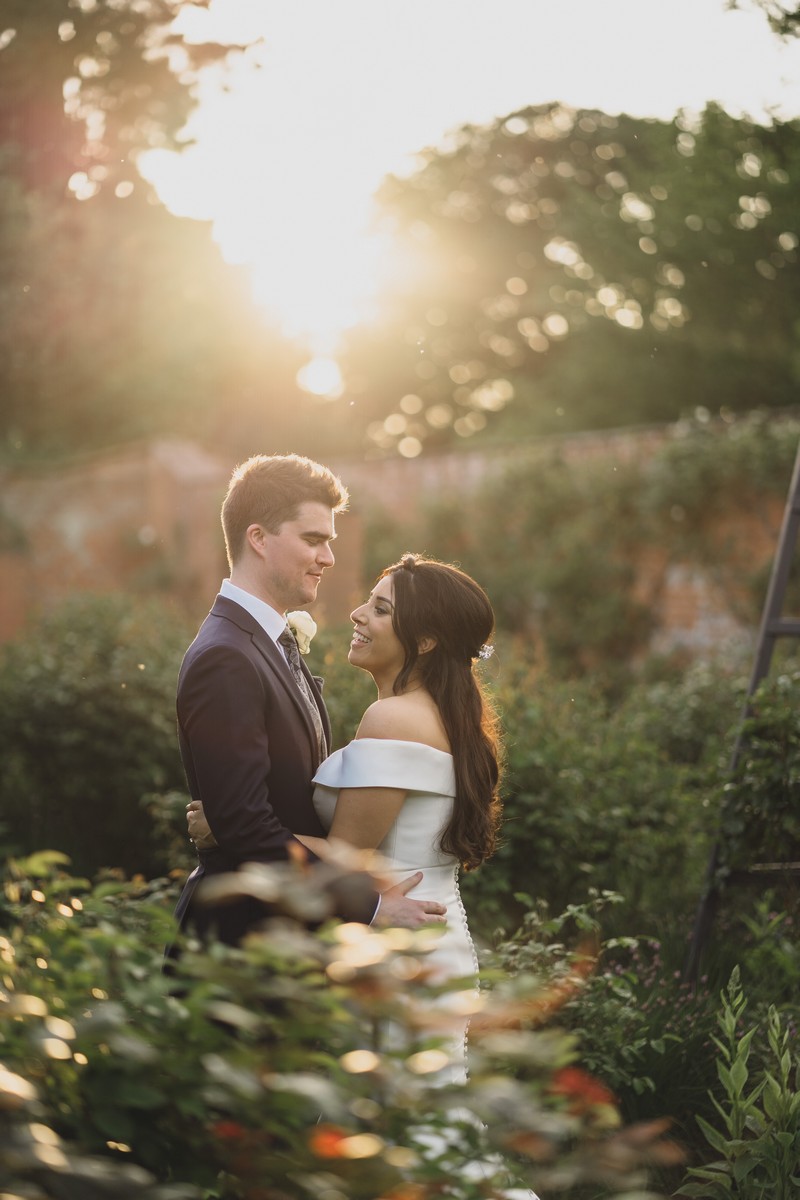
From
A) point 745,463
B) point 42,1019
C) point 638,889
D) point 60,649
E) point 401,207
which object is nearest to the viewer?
point 42,1019

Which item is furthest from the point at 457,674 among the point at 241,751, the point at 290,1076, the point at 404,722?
the point at 290,1076

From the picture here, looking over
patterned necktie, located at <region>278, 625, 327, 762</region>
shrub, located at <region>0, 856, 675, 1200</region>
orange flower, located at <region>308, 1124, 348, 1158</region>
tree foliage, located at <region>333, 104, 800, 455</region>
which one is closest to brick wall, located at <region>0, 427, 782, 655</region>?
tree foliage, located at <region>333, 104, 800, 455</region>

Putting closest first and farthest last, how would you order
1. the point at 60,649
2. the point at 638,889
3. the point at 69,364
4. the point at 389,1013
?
the point at 389,1013 < the point at 638,889 < the point at 60,649 < the point at 69,364

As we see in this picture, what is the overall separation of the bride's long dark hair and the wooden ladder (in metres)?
1.94

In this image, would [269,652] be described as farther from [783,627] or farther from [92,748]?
[92,748]

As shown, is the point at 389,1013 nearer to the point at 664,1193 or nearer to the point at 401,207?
the point at 664,1193

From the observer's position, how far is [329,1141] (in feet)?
4.47

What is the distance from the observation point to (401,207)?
30.7 metres

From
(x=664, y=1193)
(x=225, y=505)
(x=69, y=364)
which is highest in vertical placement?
(x=69, y=364)

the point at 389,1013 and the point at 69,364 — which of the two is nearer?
the point at 389,1013

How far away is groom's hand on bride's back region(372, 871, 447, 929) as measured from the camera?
2941 mm

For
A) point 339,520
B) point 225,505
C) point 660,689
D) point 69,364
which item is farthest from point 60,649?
point 339,520

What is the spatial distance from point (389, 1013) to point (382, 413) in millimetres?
32352

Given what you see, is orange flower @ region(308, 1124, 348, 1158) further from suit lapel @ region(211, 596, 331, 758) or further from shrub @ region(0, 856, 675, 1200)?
suit lapel @ region(211, 596, 331, 758)
